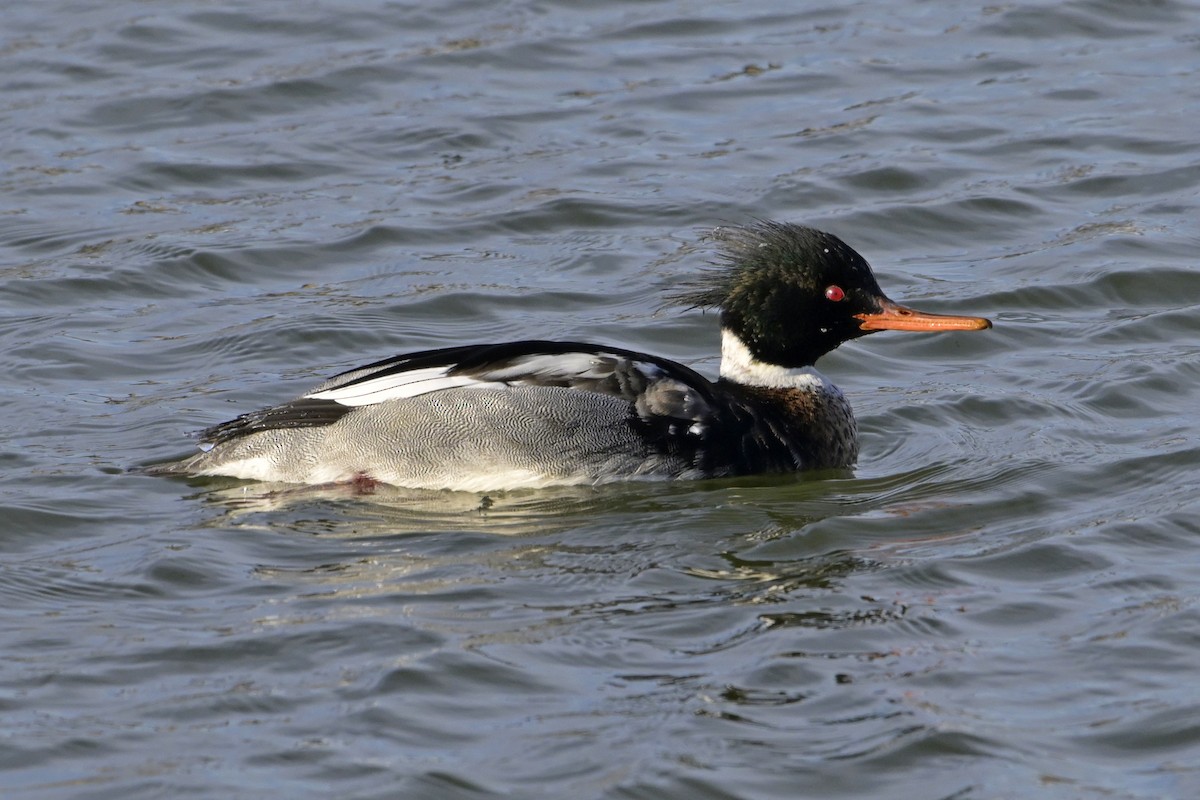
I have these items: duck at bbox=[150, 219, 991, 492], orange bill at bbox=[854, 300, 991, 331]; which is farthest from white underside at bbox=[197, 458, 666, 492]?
orange bill at bbox=[854, 300, 991, 331]

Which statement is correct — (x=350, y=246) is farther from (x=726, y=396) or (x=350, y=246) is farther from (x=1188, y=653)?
(x=1188, y=653)

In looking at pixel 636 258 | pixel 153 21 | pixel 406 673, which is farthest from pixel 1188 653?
pixel 153 21

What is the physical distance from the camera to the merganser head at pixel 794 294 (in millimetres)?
9672

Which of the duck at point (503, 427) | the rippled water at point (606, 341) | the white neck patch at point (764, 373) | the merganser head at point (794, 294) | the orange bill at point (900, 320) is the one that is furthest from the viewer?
the white neck patch at point (764, 373)

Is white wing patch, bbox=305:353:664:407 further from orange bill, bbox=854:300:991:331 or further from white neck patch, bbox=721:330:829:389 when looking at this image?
orange bill, bbox=854:300:991:331

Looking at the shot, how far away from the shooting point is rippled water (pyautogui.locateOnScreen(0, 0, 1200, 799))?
6555 mm

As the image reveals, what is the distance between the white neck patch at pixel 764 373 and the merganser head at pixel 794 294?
0.21 ft

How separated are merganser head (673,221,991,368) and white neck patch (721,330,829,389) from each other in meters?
0.07

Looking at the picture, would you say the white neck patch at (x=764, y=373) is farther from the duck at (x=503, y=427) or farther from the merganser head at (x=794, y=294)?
the duck at (x=503, y=427)

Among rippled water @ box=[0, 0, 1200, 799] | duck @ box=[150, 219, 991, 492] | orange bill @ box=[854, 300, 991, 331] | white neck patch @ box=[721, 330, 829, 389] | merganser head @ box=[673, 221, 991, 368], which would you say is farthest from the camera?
white neck patch @ box=[721, 330, 829, 389]

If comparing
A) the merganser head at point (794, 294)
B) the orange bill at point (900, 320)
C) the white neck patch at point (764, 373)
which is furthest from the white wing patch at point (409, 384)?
the orange bill at point (900, 320)

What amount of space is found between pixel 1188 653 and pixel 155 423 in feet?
18.3

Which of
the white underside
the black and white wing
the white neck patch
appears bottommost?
the white underside

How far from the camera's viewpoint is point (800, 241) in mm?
9672
